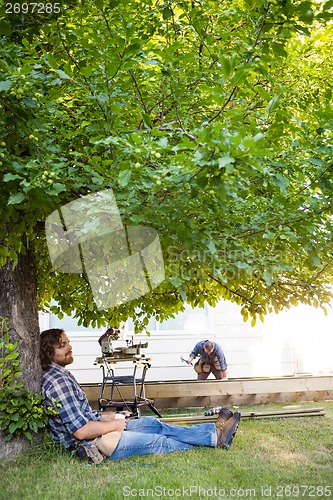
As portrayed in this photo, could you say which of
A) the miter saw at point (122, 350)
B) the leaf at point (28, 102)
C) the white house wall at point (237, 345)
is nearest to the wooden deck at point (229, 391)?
the miter saw at point (122, 350)

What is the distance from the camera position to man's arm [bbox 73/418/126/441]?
4227 millimetres

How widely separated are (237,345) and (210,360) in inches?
76.9

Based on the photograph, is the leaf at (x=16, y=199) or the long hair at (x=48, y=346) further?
the long hair at (x=48, y=346)

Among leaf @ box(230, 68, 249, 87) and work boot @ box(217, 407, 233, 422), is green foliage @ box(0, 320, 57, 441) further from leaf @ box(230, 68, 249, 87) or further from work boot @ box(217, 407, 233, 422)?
leaf @ box(230, 68, 249, 87)

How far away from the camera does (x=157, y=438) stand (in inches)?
177

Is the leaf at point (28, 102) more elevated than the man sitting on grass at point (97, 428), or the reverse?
the leaf at point (28, 102)

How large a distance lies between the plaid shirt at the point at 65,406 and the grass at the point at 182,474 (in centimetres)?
12

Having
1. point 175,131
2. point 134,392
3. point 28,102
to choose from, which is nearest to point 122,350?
point 134,392

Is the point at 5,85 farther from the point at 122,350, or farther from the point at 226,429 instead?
the point at 122,350

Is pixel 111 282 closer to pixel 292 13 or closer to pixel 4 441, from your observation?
pixel 4 441

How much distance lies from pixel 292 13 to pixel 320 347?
9971 mm

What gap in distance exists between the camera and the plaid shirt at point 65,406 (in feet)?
14.0

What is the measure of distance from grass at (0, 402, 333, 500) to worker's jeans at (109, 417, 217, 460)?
9cm

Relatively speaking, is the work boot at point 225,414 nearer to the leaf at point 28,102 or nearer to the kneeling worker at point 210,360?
the leaf at point 28,102
